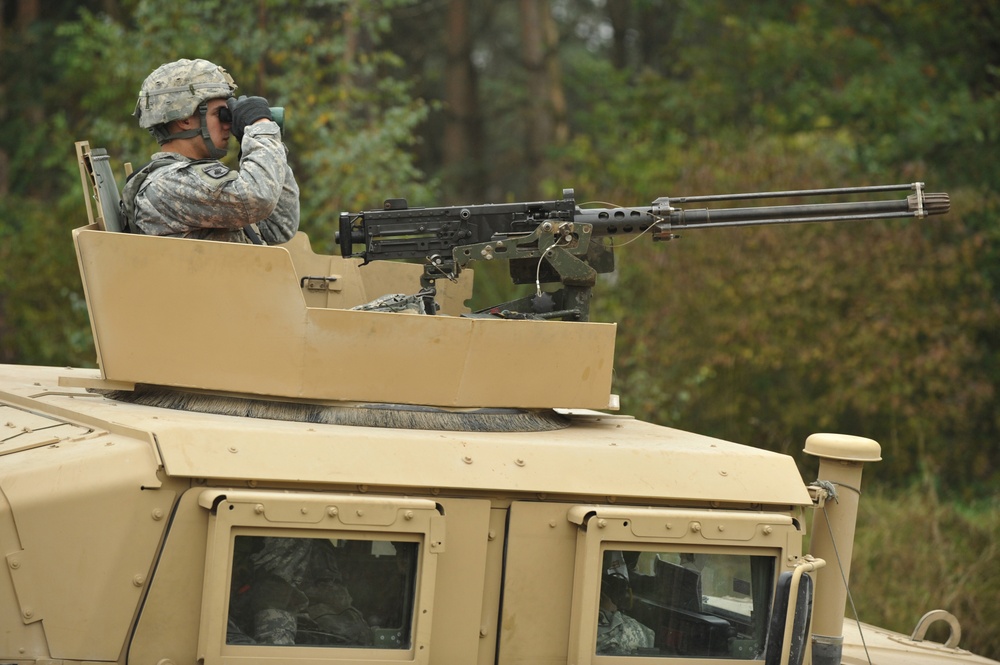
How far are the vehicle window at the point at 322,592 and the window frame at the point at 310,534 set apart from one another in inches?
1.6

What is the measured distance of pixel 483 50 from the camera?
26516 mm

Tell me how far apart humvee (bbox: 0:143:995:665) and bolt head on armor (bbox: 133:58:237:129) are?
0.77 meters

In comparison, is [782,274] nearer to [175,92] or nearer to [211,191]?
[175,92]

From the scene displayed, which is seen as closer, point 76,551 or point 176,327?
point 76,551

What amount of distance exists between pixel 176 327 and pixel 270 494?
2.56ft

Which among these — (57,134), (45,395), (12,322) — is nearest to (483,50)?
(57,134)

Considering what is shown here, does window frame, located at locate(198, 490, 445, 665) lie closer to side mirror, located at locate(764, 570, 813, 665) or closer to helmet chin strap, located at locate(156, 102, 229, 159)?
side mirror, located at locate(764, 570, 813, 665)

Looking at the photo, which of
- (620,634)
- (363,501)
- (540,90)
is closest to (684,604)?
(620,634)

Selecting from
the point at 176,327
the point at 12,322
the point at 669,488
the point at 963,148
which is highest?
the point at 963,148

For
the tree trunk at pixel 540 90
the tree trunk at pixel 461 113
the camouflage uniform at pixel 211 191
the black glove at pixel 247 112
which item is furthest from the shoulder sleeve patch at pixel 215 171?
the tree trunk at pixel 461 113

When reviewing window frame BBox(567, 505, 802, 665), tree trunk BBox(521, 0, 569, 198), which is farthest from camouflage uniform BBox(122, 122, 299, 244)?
tree trunk BBox(521, 0, 569, 198)

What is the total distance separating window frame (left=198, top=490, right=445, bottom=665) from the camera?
10.9 feet

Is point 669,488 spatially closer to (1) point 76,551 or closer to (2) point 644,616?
(2) point 644,616

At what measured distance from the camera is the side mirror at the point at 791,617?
3.39m
